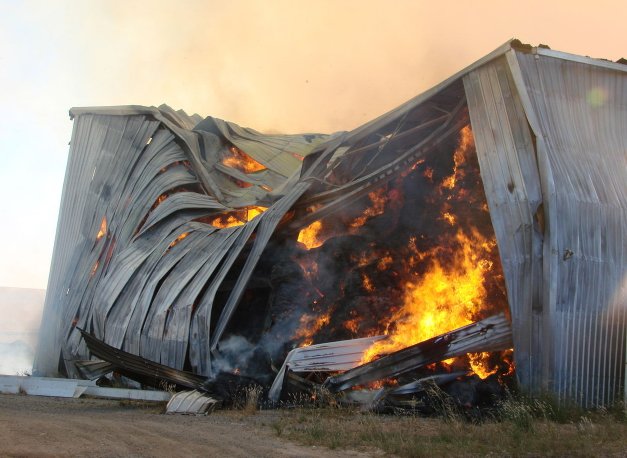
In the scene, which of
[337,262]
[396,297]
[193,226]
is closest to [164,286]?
[193,226]

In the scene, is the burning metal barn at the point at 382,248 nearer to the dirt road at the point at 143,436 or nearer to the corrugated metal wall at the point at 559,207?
the corrugated metal wall at the point at 559,207

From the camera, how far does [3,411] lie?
1152 centimetres

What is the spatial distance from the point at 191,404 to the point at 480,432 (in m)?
5.72

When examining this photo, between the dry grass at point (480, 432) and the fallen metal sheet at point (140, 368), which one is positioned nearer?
the dry grass at point (480, 432)

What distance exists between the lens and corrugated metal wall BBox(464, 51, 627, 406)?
1141 centimetres

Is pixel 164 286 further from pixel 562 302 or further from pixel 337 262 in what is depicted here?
pixel 562 302

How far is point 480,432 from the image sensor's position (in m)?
9.40

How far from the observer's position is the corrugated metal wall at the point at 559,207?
37.4 ft

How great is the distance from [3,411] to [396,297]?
7531 mm

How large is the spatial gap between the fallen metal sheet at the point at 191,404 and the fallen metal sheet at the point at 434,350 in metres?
2.05

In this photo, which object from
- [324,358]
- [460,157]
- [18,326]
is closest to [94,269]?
[324,358]

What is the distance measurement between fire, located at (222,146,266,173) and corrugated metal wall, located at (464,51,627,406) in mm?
10388

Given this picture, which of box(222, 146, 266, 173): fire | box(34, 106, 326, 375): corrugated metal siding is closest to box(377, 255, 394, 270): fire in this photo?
box(34, 106, 326, 375): corrugated metal siding

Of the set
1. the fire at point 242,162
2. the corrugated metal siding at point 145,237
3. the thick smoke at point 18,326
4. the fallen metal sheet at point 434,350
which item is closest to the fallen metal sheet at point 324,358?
the fallen metal sheet at point 434,350
